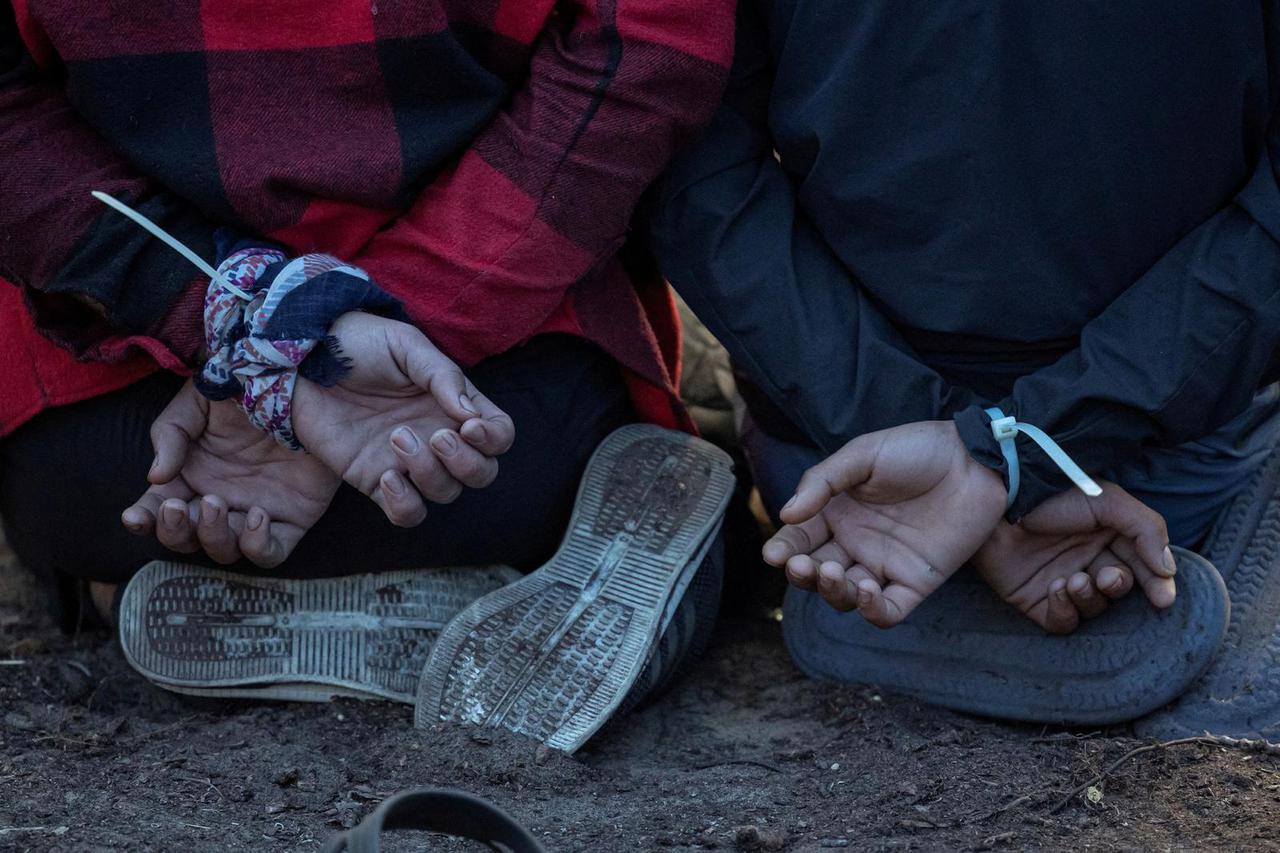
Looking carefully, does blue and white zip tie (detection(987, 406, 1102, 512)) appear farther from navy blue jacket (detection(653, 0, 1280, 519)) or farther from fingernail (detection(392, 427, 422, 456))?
fingernail (detection(392, 427, 422, 456))

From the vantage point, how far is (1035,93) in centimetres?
130

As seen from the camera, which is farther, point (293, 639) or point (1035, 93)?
point (293, 639)

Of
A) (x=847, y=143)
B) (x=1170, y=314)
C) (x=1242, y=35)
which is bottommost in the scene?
(x=1170, y=314)

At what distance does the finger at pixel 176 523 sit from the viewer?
134 cm

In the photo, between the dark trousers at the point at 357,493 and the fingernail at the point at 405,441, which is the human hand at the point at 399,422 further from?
the dark trousers at the point at 357,493

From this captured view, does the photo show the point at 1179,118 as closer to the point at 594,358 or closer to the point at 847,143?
the point at 847,143

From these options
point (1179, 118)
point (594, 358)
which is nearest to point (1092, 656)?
point (1179, 118)

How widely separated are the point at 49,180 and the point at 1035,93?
40.2 inches

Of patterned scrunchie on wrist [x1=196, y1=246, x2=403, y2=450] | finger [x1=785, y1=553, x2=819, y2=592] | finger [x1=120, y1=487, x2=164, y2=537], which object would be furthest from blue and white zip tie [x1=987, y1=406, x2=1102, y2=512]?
finger [x1=120, y1=487, x2=164, y2=537]

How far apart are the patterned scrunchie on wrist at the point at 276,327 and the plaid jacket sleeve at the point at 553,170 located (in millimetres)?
92

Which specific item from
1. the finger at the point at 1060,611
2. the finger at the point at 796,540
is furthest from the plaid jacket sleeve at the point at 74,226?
the finger at the point at 1060,611

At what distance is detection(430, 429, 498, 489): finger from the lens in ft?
4.01

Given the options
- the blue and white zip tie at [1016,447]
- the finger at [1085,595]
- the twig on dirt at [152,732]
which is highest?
the blue and white zip tie at [1016,447]

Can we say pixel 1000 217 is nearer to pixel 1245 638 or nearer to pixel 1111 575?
pixel 1111 575
